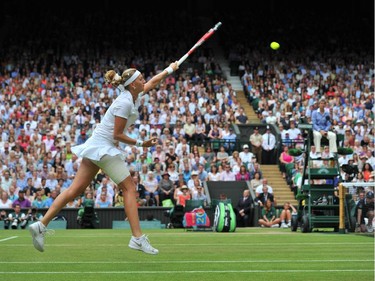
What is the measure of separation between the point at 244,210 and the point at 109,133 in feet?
50.1

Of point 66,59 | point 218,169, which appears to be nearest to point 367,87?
point 218,169

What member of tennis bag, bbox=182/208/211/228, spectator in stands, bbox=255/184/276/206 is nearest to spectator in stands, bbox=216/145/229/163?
spectator in stands, bbox=255/184/276/206

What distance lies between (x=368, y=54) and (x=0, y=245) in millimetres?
32835

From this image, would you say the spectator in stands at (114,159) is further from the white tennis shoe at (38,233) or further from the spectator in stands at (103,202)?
the spectator in stands at (103,202)

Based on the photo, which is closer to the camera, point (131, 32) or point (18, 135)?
point (18, 135)

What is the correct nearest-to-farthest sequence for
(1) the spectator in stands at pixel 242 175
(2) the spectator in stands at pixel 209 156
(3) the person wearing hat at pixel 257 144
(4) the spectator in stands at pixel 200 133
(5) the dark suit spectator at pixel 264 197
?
(5) the dark suit spectator at pixel 264 197 → (1) the spectator in stands at pixel 242 175 → (2) the spectator in stands at pixel 209 156 → (3) the person wearing hat at pixel 257 144 → (4) the spectator in stands at pixel 200 133

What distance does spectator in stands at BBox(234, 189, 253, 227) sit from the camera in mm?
25125

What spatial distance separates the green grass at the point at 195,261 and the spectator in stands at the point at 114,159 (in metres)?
0.38

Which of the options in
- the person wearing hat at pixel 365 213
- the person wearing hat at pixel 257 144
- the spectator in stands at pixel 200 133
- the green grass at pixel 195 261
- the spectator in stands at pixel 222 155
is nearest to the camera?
the green grass at pixel 195 261

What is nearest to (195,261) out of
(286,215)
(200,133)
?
(286,215)

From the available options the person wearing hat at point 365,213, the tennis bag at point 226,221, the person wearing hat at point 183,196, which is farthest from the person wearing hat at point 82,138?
the person wearing hat at point 365,213

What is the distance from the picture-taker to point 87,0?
5231 centimetres

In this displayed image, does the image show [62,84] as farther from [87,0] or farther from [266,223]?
[87,0]

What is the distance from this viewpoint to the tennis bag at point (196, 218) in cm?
2195
